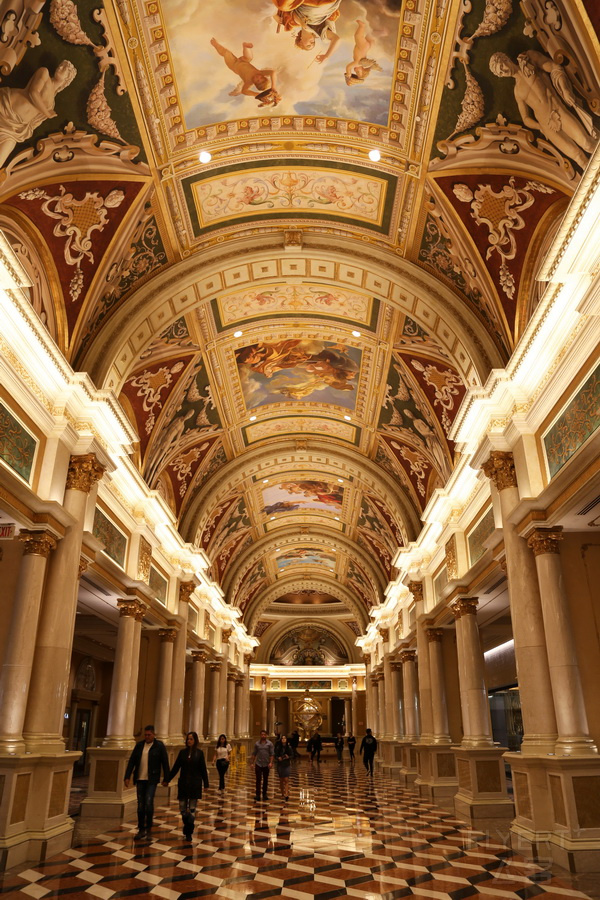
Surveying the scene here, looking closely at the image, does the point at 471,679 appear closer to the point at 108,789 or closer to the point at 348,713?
the point at 108,789

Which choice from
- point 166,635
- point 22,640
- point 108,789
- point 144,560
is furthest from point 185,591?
point 22,640

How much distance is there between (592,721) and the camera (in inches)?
326

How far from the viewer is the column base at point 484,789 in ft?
36.8

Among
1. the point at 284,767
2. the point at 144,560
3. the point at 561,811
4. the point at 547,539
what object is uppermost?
the point at 144,560

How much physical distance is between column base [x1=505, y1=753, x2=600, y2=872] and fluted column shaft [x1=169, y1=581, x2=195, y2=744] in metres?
9.90

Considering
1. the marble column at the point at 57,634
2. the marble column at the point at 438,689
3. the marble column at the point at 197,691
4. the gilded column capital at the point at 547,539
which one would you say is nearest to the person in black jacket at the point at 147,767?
the marble column at the point at 57,634

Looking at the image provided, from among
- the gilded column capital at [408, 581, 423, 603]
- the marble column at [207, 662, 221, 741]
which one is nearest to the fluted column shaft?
the gilded column capital at [408, 581, 423, 603]

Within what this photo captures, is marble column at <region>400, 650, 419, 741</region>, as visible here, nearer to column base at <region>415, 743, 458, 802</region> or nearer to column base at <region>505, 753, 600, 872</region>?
column base at <region>415, 743, 458, 802</region>

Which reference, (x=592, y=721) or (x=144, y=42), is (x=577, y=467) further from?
(x=144, y=42)

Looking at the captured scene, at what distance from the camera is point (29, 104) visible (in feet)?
24.7

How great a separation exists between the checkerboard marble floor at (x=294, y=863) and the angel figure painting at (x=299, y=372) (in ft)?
32.2

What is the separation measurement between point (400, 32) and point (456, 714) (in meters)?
13.7

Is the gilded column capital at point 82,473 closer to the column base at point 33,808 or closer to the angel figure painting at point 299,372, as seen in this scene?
the column base at point 33,808

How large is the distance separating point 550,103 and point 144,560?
11666 mm
